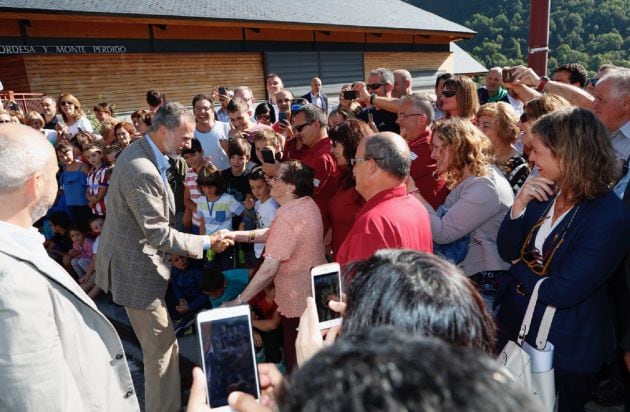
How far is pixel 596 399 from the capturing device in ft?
10.4

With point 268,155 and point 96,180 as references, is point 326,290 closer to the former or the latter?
point 268,155

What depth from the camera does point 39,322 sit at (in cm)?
159

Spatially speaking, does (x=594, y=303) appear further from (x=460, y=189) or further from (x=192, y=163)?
(x=192, y=163)

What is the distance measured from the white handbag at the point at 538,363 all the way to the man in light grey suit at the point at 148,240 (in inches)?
84.0

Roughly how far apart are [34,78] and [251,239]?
499 inches

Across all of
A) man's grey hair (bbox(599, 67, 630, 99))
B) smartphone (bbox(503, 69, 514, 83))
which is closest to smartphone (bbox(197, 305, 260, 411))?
man's grey hair (bbox(599, 67, 630, 99))

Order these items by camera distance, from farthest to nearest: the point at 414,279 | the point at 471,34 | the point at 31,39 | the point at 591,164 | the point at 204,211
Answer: the point at 471,34, the point at 31,39, the point at 204,211, the point at 591,164, the point at 414,279

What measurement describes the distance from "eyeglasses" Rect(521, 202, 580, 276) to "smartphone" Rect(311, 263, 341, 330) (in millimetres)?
1084

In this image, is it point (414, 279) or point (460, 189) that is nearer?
point (414, 279)

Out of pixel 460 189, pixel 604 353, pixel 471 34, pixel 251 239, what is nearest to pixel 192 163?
pixel 251 239

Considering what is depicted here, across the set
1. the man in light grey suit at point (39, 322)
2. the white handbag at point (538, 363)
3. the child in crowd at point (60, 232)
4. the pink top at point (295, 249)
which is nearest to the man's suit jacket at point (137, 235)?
the pink top at point (295, 249)

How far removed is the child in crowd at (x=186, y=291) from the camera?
471cm

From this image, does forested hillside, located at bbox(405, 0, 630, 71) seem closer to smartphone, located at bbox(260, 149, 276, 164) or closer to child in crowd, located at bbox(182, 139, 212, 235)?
child in crowd, located at bbox(182, 139, 212, 235)

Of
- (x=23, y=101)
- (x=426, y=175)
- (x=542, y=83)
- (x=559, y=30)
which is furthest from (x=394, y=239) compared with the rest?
(x=559, y=30)
